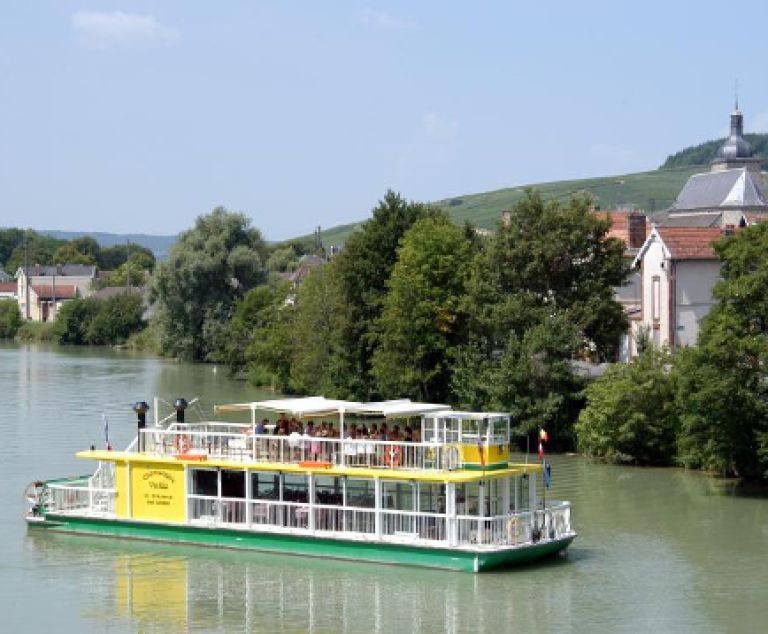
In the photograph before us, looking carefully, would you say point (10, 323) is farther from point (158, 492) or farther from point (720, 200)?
point (158, 492)

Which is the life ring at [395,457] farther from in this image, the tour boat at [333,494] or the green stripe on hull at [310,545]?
the green stripe on hull at [310,545]

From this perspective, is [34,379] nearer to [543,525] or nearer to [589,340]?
[589,340]

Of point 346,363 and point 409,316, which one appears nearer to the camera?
point 409,316

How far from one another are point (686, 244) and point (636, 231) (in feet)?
69.8

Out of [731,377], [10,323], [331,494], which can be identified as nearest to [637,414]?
[731,377]

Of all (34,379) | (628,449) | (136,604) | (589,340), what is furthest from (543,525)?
(34,379)

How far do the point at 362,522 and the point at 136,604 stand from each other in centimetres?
534

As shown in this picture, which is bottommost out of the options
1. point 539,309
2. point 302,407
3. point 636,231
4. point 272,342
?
point 302,407

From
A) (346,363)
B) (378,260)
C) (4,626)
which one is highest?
(378,260)

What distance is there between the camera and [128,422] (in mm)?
59312

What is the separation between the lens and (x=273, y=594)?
30.2 m

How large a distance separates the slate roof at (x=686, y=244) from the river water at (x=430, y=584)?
17.2m

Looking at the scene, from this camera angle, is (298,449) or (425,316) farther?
(425,316)

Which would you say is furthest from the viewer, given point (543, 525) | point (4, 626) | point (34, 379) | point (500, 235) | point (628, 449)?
point (34, 379)
